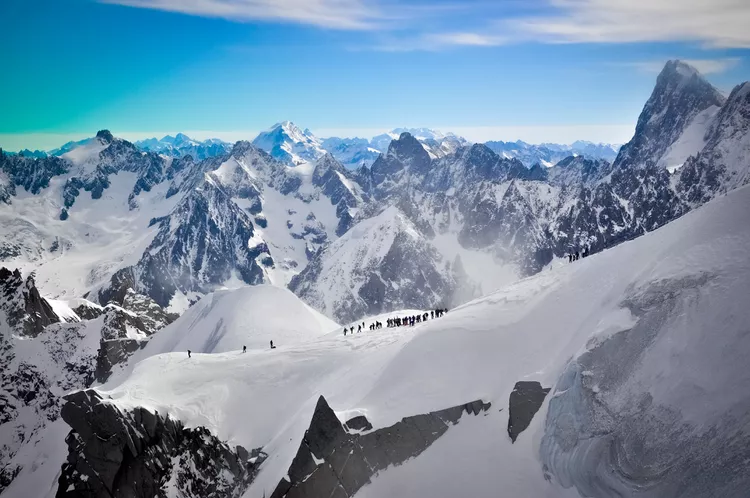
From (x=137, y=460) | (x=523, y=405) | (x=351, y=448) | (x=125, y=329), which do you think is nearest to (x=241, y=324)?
(x=137, y=460)

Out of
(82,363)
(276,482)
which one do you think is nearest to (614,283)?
(276,482)

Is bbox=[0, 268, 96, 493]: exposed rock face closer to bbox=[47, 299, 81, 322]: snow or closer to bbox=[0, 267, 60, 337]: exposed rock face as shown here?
bbox=[0, 267, 60, 337]: exposed rock face

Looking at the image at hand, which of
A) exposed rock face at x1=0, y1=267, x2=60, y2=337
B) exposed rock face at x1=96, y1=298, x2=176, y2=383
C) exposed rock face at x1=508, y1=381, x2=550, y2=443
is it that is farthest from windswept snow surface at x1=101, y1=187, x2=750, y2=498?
exposed rock face at x1=0, y1=267, x2=60, y2=337

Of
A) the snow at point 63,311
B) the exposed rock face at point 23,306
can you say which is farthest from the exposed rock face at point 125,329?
the exposed rock face at point 23,306

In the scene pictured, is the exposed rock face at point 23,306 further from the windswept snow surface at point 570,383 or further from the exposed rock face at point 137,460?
the exposed rock face at point 137,460

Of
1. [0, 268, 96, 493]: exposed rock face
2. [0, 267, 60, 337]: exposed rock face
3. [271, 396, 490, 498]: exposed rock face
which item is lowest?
[0, 268, 96, 493]: exposed rock face
